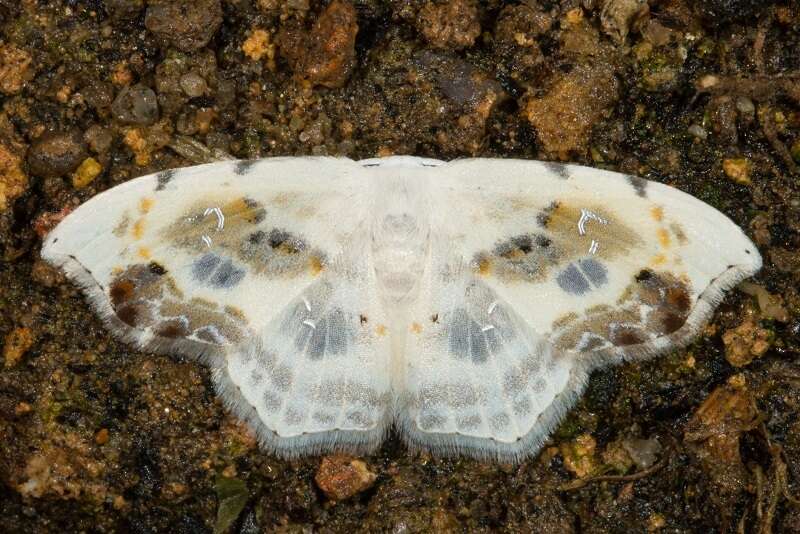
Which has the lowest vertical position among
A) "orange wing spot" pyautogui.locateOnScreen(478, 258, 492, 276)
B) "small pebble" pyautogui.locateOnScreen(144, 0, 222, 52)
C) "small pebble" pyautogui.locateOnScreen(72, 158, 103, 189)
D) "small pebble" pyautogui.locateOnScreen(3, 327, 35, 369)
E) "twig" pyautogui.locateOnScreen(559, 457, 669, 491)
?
"twig" pyautogui.locateOnScreen(559, 457, 669, 491)

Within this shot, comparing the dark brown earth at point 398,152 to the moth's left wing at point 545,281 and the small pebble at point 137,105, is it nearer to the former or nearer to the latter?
the small pebble at point 137,105

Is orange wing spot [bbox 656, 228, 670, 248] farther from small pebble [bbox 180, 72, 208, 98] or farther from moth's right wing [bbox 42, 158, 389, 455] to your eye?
small pebble [bbox 180, 72, 208, 98]

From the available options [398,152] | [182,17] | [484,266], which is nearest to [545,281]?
[484,266]

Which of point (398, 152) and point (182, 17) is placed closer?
point (182, 17)

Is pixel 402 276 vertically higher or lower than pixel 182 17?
lower

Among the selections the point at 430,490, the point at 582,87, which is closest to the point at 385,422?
the point at 430,490

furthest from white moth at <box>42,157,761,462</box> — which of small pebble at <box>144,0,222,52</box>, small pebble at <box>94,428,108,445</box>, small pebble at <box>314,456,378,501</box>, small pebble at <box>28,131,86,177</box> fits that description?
small pebble at <box>144,0,222,52</box>

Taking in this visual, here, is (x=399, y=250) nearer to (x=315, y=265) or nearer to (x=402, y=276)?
(x=402, y=276)
